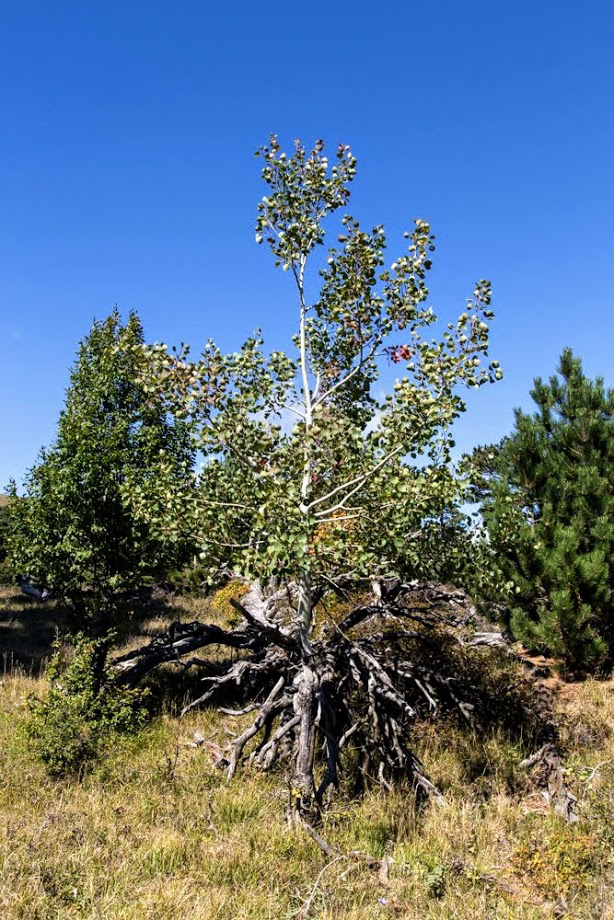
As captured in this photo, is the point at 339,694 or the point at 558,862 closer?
the point at 558,862

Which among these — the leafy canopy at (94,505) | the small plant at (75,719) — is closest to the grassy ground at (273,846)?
the small plant at (75,719)

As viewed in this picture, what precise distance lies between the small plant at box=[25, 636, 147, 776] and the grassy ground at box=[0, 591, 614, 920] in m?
0.31

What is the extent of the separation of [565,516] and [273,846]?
1133cm

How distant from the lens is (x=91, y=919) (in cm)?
465

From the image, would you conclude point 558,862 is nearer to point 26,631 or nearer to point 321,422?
point 321,422

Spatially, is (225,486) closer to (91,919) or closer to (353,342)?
(353,342)

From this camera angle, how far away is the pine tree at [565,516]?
13.9 m

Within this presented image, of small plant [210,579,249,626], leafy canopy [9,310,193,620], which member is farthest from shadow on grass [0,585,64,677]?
small plant [210,579,249,626]

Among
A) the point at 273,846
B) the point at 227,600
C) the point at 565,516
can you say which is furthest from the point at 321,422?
the point at 227,600

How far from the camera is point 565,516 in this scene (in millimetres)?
14781

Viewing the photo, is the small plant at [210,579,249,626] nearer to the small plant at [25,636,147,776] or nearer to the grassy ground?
the small plant at [25,636,147,776]

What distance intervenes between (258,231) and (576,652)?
40.8ft

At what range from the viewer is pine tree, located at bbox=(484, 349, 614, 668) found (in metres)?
13.9

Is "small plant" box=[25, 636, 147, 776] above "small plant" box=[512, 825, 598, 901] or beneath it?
above
